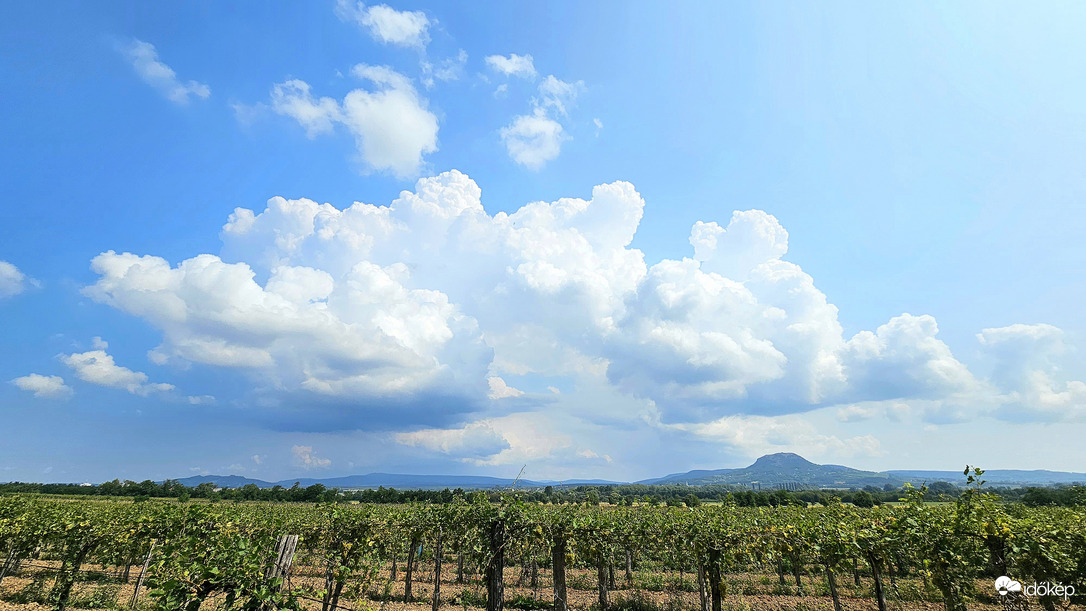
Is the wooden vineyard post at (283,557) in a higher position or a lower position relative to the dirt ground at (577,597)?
higher

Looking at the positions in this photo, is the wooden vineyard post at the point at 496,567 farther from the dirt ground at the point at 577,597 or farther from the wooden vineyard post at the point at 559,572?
the dirt ground at the point at 577,597

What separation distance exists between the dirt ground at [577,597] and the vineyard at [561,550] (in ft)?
0.47

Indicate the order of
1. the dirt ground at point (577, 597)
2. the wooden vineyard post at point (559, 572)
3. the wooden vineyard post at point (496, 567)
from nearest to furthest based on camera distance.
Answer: the wooden vineyard post at point (496, 567) < the wooden vineyard post at point (559, 572) < the dirt ground at point (577, 597)

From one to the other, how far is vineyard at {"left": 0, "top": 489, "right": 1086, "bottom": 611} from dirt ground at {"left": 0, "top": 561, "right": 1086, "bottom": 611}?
0.47 ft

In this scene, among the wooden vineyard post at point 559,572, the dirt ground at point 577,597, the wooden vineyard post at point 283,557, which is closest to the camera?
the wooden vineyard post at point 283,557

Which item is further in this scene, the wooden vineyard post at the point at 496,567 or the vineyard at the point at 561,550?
the wooden vineyard post at the point at 496,567

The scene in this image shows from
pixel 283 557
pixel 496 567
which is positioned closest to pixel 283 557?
pixel 283 557

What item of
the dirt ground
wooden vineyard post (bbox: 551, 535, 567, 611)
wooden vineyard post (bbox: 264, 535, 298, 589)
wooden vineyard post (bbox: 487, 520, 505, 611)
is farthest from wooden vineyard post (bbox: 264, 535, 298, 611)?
the dirt ground

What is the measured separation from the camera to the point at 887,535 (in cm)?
1079

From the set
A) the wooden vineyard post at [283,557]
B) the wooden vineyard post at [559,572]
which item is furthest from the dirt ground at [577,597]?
the wooden vineyard post at [283,557]

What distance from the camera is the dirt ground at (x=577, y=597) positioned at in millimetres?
19781

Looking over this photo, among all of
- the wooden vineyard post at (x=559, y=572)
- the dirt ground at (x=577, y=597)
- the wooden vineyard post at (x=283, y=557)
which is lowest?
the dirt ground at (x=577, y=597)

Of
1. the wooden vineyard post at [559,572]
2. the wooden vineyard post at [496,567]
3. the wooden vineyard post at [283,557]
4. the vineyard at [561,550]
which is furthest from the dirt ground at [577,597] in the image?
the wooden vineyard post at [283,557]

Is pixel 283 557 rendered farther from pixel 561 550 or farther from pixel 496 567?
pixel 561 550
